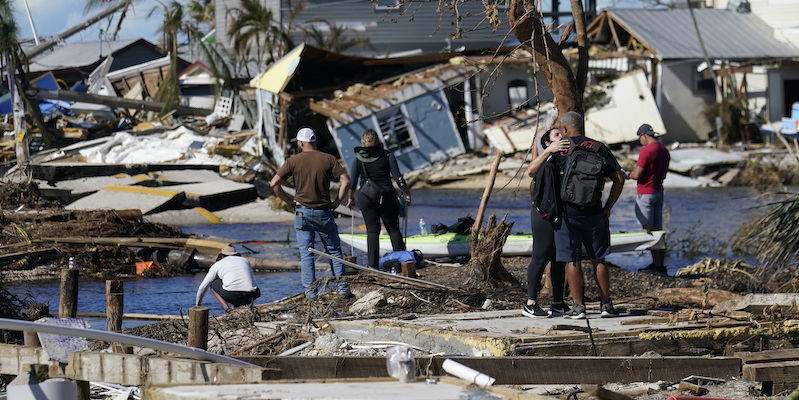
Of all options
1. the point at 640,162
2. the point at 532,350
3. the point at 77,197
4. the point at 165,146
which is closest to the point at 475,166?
the point at 165,146

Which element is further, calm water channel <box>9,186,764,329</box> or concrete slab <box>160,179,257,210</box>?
concrete slab <box>160,179,257,210</box>

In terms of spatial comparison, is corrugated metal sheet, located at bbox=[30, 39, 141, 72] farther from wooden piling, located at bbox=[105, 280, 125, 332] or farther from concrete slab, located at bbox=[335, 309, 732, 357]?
concrete slab, located at bbox=[335, 309, 732, 357]

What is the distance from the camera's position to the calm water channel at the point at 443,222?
12.1m

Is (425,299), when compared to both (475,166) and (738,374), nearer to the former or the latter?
(738,374)

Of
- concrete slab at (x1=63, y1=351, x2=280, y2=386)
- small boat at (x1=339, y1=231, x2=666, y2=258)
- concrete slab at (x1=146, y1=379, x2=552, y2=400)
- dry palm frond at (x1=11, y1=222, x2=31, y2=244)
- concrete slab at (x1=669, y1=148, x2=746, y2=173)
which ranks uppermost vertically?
concrete slab at (x1=146, y1=379, x2=552, y2=400)

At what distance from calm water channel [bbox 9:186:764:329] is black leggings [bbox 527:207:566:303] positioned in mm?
1980

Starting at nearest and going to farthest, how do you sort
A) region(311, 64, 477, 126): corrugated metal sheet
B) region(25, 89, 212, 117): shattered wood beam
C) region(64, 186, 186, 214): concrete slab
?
1. region(64, 186, 186, 214): concrete slab
2. region(311, 64, 477, 126): corrugated metal sheet
3. region(25, 89, 212, 117): shattered wood beam

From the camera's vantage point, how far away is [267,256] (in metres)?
15.9

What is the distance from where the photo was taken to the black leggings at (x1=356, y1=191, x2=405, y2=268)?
1148cm

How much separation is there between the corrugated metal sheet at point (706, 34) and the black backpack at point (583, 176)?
27927 mm

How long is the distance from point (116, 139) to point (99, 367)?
27.2 m

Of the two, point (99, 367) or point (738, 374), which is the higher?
point (99, 367)

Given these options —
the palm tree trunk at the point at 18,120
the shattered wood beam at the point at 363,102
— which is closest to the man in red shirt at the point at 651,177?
the shattered wood beam at the point at 363,102

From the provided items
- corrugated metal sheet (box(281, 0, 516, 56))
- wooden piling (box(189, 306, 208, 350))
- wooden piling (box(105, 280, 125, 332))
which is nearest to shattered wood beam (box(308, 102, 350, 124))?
corrugated metal sheet (box(281, 0, 516, 56))
